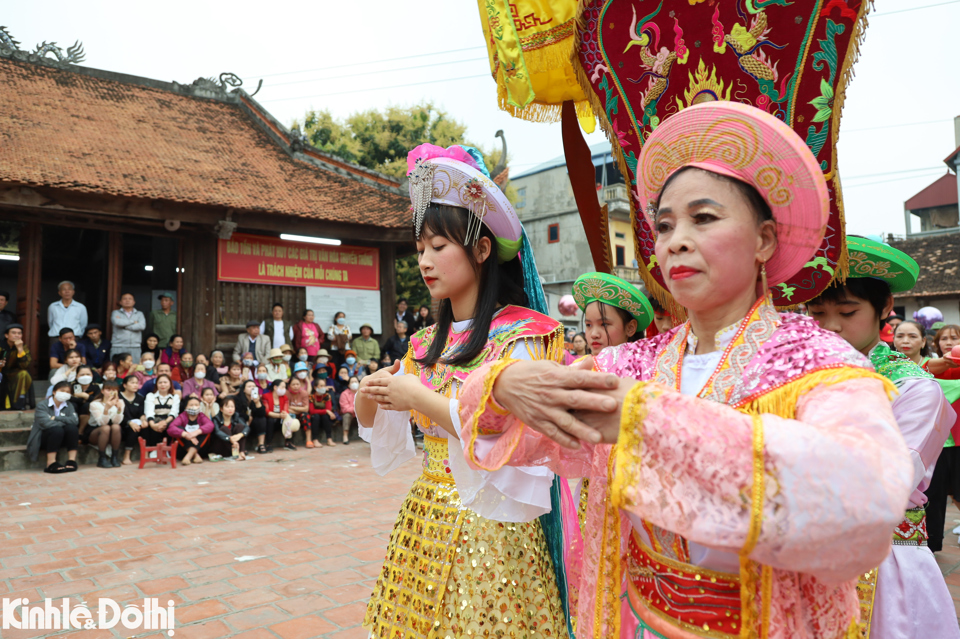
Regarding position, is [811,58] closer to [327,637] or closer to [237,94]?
[327,637]

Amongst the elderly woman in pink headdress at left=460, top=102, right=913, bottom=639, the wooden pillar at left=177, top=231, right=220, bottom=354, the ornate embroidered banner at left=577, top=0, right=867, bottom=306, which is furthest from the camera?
the wooden pillar at left=177, top=231, right=220, bottom=354

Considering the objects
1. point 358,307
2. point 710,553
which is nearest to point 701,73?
point 710,553

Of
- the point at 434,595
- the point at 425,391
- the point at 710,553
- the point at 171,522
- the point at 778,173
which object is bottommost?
the point at 171,522

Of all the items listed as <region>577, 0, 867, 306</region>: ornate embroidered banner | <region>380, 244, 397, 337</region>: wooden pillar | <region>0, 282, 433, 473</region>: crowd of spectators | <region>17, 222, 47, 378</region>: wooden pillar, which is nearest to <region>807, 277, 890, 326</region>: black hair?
<region>577, 0, 867, 306</region>: ornate embroidered banner

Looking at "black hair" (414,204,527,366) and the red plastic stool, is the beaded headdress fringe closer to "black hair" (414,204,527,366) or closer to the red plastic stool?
"black hair" (414,204,527,366)

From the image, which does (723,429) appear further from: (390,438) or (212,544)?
(212,544)

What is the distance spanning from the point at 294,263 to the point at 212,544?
28.4 ft

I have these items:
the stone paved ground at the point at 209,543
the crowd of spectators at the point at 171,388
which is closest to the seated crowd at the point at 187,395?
the crowd of spectators at the point at 171,388

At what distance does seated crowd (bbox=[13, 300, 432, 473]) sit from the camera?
819 cm

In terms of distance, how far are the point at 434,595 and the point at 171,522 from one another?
4.46 m

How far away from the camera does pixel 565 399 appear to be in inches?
35.0

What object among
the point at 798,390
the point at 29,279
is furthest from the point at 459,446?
the point at 29,279

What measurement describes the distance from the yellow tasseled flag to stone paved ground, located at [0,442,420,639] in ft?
8.65

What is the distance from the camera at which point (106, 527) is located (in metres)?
5.09
